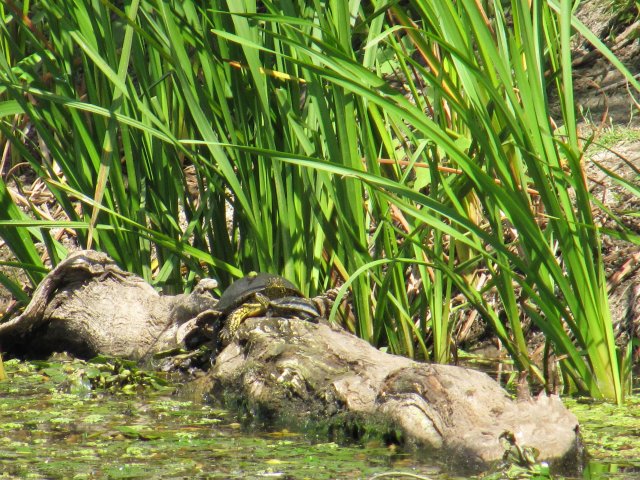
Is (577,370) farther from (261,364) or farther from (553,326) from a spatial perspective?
(261,364)

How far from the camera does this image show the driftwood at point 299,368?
6.09 feet

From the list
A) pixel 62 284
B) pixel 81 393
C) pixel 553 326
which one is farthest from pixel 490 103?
pixel 62 284

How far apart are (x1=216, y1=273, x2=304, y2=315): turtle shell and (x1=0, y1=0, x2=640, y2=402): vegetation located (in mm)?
125

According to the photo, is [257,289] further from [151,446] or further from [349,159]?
[151,446]

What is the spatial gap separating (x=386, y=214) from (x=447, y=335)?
42 centimetres

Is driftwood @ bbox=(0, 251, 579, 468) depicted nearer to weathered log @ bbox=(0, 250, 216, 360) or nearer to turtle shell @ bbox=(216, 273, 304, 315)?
weathered log @ bbox=(0, 250, 216, 360)

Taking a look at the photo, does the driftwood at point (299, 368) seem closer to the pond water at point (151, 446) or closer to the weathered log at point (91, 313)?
the weathered log at point (91, 313)

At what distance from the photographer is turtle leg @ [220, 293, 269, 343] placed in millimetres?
2619

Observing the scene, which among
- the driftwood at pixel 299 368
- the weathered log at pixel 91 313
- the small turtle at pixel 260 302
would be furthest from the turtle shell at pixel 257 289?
the weathered log at pixel 91 313

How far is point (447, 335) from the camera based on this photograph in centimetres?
270

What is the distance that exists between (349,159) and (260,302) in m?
0.49

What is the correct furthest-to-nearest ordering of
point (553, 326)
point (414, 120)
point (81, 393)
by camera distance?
point (81, 393) < point (553, 326) < point (414, 120)

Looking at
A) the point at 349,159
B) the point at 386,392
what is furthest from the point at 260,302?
the point at 386,392

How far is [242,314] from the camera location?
266 cm
